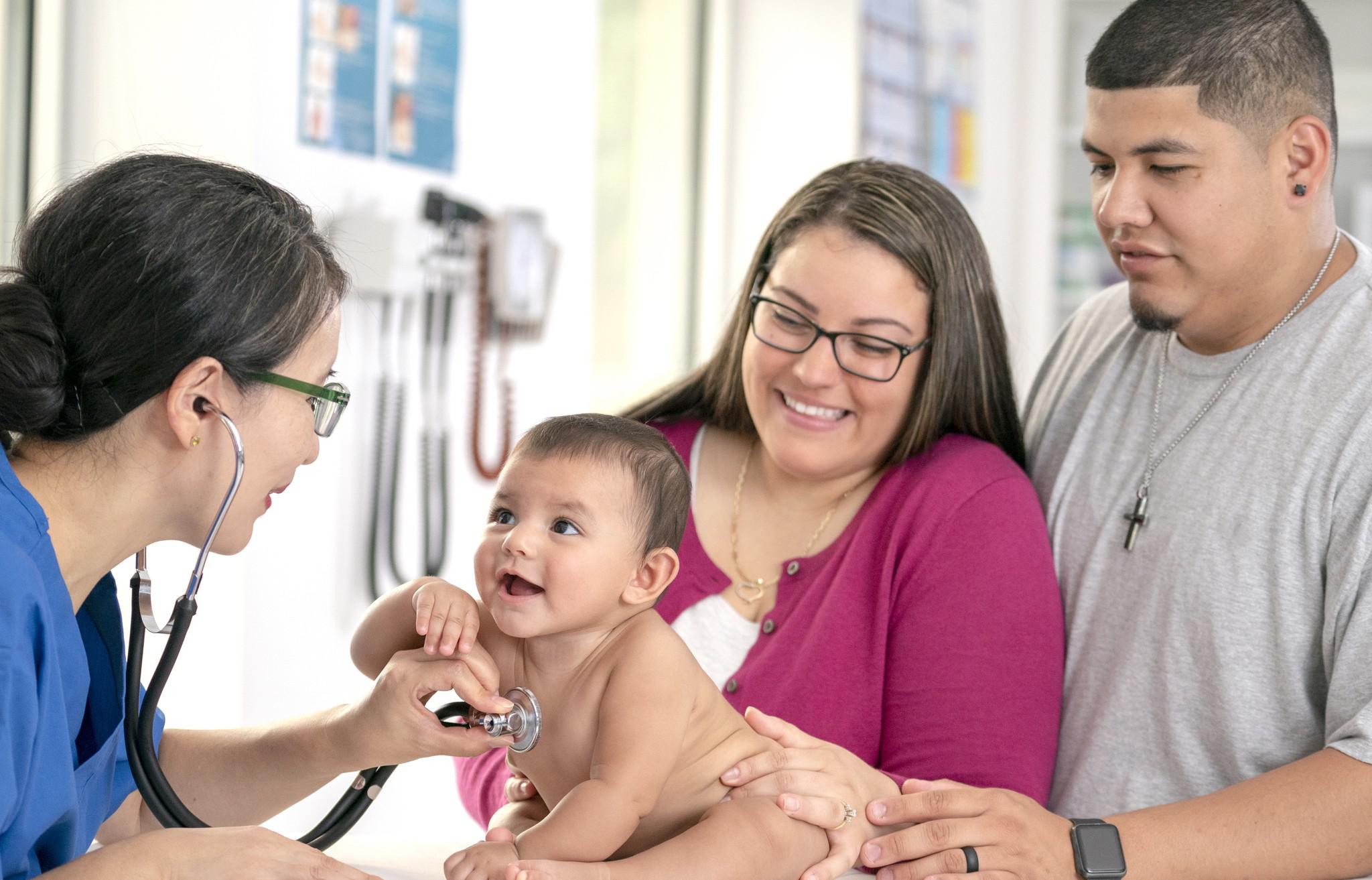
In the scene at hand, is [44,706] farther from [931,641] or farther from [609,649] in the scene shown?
[931,641]

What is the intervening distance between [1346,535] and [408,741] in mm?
1056

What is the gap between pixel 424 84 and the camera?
282 cm

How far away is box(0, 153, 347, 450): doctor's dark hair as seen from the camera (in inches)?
44.3

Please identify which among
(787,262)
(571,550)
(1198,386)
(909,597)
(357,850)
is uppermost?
(787,262)

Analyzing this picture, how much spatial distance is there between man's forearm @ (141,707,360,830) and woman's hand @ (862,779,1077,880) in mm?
587

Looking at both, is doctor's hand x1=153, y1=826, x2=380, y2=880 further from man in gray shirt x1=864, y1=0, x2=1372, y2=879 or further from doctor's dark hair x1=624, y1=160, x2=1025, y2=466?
doctor's dark hair x1=624, y1=160, x2=1025, y2=466

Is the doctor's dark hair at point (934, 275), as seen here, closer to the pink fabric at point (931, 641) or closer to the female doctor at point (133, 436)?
the pink fabric at point (931, 641)

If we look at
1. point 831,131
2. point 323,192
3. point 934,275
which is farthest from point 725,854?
point 831,131

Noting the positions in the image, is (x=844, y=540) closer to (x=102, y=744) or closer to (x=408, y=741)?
(x=408, y=741)

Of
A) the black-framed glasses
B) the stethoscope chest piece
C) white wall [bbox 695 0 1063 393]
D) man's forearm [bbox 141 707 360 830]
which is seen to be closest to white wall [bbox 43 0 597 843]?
man's forearm [bbox 141 707 360 830]

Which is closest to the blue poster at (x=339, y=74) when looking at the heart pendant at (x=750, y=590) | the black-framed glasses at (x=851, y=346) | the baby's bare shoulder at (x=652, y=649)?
the black-framed glasses at (x=851, y=346)

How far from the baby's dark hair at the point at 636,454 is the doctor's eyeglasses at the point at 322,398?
181 millimetres

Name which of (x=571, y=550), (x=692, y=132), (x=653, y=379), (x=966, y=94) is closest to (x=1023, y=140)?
(x=966, y=94)

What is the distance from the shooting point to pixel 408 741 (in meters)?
1.33
